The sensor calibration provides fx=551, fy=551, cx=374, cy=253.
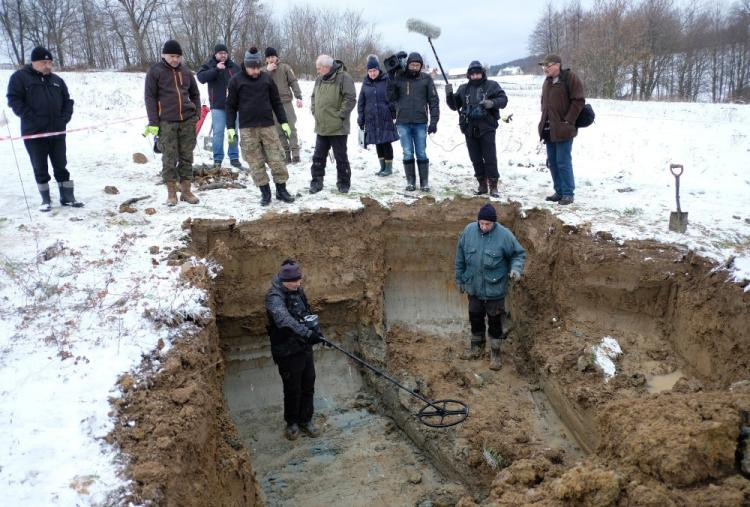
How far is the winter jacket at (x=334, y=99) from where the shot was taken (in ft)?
26.7

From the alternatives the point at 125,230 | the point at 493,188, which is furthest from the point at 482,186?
the point at 125,230

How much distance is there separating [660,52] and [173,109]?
107 feet

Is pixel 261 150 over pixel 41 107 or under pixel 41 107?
under

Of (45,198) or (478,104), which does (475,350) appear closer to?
(478,104)

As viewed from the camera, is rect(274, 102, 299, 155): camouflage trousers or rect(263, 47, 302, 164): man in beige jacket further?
rect(274, 102, 299, 155): camouflage trousers

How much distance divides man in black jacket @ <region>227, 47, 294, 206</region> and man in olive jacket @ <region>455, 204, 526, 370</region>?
2992 millimetres

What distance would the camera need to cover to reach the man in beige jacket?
29.9 ft

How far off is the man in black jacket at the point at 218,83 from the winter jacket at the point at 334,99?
73.7 inches

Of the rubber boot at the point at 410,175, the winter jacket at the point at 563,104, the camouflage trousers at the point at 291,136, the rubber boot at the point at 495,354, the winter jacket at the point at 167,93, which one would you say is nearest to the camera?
the rubber boot at the point at 495,354

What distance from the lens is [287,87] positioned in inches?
381

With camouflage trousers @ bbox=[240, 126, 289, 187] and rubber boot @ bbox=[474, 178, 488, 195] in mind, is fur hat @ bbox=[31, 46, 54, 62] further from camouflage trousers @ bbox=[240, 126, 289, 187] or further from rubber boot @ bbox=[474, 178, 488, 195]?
rubber boot @ bbox=[474, 178, 488, 195]

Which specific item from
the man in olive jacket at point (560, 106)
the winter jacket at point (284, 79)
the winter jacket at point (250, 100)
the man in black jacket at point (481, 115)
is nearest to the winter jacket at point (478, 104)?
the man in black jacket at point (481, 115)

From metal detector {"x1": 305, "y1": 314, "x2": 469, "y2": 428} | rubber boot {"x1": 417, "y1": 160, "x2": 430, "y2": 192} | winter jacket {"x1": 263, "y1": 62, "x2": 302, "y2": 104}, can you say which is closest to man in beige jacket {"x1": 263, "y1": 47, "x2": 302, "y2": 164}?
winter jacket {"x1": 263, "y1": 62, "x2": 302, "y2": 104}

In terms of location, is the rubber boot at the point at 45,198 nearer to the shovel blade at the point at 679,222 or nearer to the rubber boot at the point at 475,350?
the rubber boot at the point at 475,350
